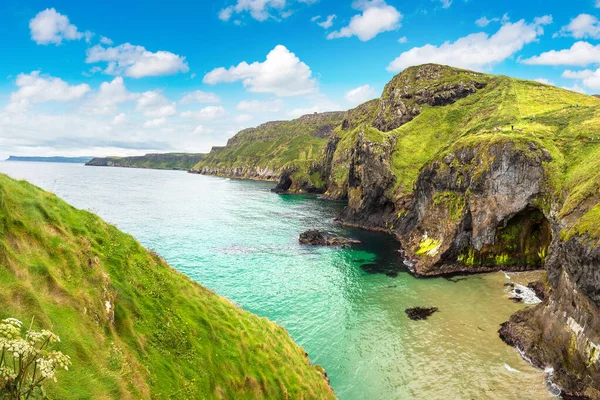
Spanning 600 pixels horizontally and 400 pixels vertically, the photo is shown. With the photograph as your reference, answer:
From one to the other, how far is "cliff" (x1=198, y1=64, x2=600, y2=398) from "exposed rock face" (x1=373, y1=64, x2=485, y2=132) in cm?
55

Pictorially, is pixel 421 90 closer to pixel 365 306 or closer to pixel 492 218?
pixel 492 218

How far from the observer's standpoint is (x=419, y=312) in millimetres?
42281

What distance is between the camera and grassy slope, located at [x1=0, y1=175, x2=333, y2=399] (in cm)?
1047

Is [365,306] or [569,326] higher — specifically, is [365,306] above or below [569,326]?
below

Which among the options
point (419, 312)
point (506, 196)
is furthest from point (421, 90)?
point (419, 312)

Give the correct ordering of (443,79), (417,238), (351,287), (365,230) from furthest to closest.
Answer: (443,79), (365,230), (417,238), (351,287)

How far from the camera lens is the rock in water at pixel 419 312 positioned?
Answer: 4097 cm

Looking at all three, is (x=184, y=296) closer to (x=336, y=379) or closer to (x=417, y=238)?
(x=336, y=379)

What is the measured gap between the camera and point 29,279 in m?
11.2

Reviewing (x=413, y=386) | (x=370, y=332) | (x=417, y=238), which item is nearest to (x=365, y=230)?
(x=417, y=238)

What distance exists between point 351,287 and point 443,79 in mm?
121403

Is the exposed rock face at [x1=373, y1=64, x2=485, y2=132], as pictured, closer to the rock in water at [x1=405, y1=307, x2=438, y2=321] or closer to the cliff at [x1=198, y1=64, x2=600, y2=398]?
the cliff at [x1=198, y1=64, x2=600, y2=398]

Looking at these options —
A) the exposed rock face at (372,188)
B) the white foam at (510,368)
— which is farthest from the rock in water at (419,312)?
the exposed rock face at (372,188)

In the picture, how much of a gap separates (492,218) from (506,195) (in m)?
4.43
